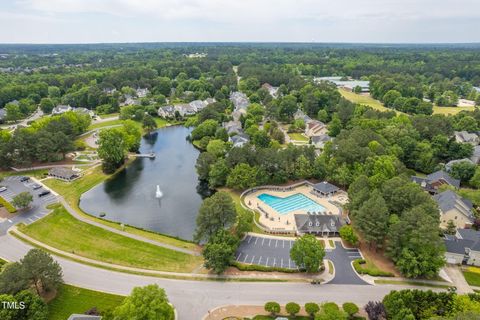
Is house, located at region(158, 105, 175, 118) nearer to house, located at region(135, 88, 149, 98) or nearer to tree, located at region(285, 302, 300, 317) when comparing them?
house, located at region(135, 88, 149, 98)

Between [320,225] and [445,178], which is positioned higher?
[445,178]

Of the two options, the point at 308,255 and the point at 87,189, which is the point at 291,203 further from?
the point at 87,189

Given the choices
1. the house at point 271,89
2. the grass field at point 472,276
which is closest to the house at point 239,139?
the grass field at point 472,276

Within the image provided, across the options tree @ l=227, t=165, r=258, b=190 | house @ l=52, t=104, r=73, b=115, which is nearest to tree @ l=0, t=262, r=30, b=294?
tree @ l=227, t=165, r=258, b=190

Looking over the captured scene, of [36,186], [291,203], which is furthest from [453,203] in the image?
[36,186]

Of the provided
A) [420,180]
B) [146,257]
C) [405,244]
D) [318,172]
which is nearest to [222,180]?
[318,172]

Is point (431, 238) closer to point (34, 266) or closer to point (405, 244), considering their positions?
point (405, 244)
